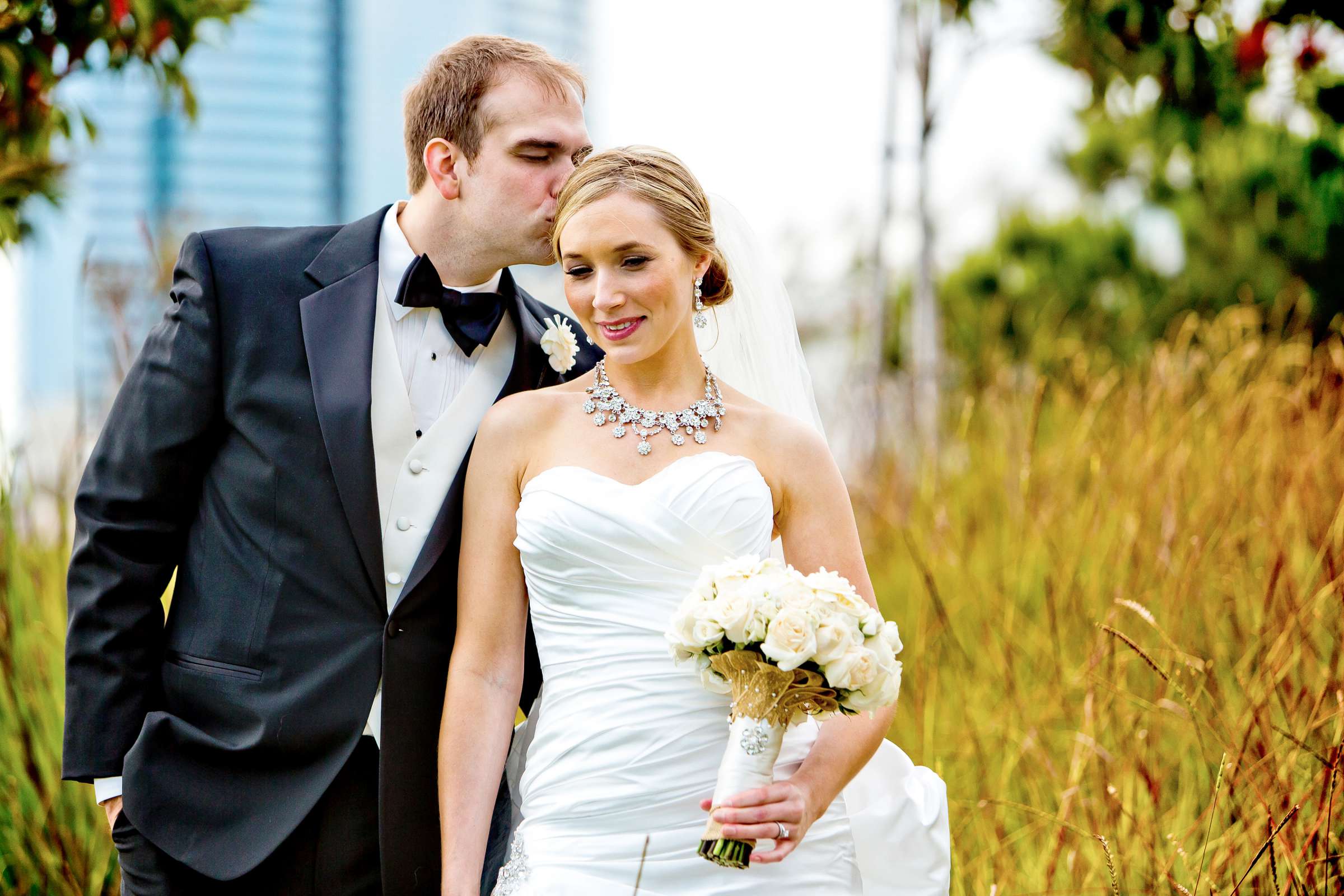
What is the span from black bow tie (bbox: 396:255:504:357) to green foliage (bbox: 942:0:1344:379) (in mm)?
2056

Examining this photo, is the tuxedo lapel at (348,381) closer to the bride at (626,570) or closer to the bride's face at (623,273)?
the bride at (626,570)

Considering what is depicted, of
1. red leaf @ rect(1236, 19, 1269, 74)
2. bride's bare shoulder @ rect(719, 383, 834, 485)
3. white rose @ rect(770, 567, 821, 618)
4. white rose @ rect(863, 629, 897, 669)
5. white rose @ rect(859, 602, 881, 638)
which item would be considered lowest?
white rose @ rect(863, 629, 897, 669)

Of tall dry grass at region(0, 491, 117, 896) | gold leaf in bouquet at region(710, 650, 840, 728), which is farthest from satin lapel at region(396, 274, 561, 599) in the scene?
tall dry grass at region(0, 491, 117, 896)

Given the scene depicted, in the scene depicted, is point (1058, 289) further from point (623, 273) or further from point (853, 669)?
point (853, 669)

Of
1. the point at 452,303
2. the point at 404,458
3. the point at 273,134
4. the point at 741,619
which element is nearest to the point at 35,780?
the point at 404,458

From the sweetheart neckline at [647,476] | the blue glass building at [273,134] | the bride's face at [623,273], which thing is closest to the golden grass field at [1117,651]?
the sweetheart neckline at [647,476]

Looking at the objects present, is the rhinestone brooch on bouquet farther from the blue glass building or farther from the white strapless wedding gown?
the blue glass building

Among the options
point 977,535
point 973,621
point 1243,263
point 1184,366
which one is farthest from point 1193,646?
point 1243,263

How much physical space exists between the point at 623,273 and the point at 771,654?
0.89 meters

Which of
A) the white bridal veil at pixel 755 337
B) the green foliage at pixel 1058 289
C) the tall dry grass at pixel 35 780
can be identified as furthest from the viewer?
the green foliage at pixel 1058 289

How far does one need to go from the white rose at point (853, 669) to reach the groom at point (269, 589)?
100 centimetres

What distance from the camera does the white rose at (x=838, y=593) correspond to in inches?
78.7

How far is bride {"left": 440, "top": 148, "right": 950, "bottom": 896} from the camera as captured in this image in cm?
233

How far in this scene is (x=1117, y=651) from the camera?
367 cm
